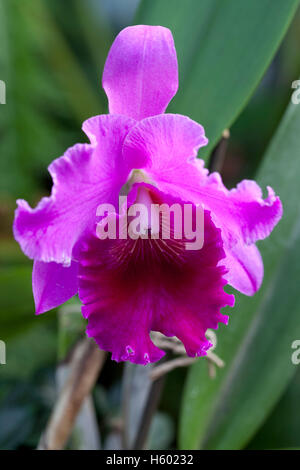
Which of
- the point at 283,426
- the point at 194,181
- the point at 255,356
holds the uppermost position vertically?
the point at 194,181

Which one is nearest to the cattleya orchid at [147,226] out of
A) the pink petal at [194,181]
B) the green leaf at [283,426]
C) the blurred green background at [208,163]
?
the pink petal at [194,181]

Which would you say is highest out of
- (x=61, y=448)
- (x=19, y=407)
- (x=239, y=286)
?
(x=239, y=286)

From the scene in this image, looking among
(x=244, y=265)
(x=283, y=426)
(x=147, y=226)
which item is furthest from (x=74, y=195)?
(x=283, y=426)

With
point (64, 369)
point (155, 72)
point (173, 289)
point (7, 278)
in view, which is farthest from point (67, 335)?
point (155, 72)

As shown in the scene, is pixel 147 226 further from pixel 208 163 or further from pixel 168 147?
pixel 208 163

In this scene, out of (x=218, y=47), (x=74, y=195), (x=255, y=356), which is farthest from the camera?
(x=255, y=356)

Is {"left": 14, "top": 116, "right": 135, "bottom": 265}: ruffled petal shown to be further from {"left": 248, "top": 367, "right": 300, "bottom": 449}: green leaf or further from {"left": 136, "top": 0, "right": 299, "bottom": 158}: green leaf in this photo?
{"left": 248, "top": 367, "right": 300, "bottom": 449}: green leaf

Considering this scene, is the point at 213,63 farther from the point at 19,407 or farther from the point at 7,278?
the point at 19,407

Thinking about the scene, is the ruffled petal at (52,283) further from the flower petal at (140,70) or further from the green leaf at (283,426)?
the green leaf at (283,426)
